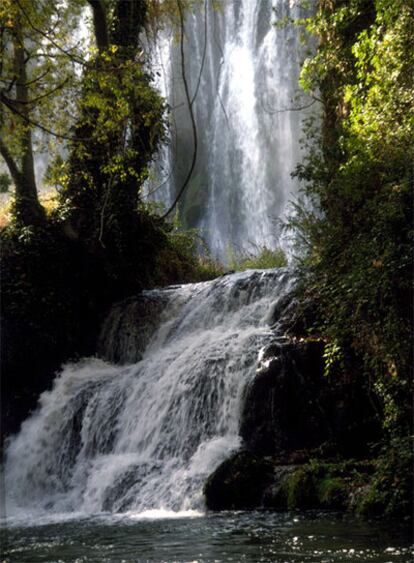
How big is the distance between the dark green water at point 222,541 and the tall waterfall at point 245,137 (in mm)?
21154

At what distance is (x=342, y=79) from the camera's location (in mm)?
11859

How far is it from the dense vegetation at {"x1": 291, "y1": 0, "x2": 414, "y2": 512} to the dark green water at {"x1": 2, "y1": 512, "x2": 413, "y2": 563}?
0.81 metres

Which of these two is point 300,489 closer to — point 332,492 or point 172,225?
point 332,492

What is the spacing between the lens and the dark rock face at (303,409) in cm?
920

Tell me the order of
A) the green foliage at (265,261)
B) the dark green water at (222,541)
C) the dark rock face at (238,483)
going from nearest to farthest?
the dark green water at (222,541) < the dark rock face at (238,483) < the green foliage at (265,261)

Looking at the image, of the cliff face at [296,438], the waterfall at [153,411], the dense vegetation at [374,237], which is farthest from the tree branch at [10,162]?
the cliff face at [296,438]

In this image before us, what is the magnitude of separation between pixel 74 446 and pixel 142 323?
11.5ft

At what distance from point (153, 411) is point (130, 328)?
154 inches

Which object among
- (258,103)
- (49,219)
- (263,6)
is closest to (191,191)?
(258,103)

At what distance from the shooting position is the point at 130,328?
14648 mm

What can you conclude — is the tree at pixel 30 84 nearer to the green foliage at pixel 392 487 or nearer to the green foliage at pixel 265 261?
the green foliage at pixel 392 487

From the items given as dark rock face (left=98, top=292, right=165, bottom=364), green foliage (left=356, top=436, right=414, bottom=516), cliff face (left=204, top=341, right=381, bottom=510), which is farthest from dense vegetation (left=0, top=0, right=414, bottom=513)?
dark rock face (left=98, top=292, right=165, bottom=364)

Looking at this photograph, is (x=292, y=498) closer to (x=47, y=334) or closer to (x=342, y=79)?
(x=342, y=79)

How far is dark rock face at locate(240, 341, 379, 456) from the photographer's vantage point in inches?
362
